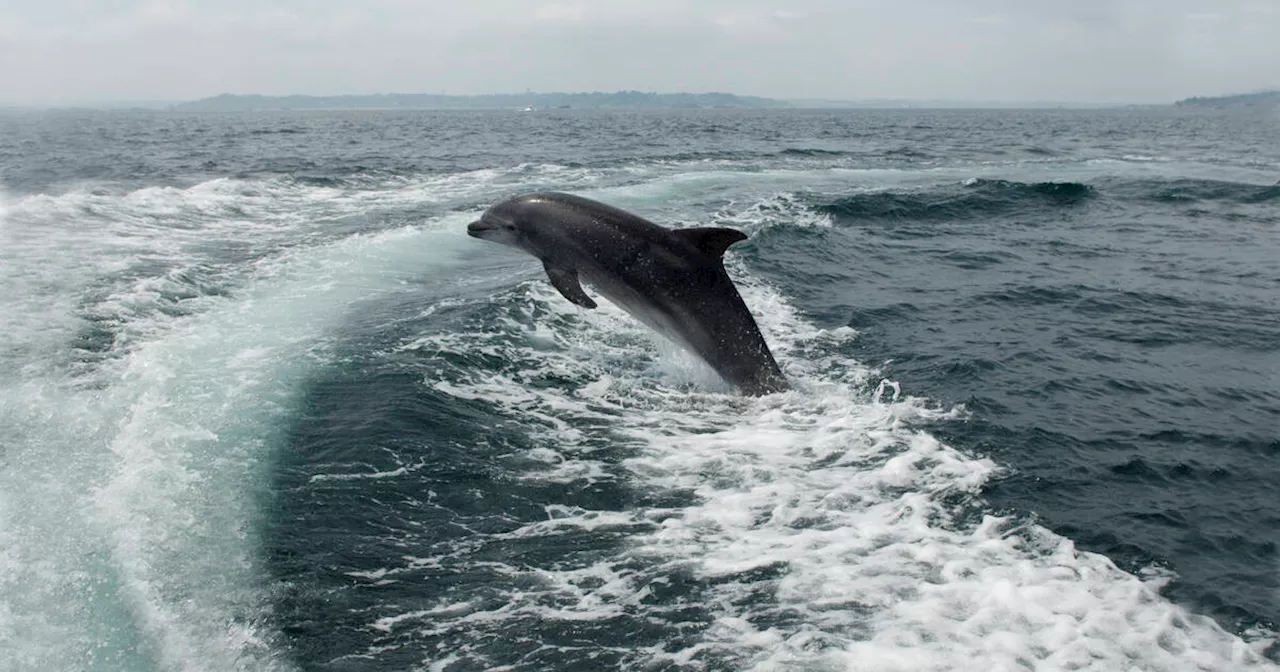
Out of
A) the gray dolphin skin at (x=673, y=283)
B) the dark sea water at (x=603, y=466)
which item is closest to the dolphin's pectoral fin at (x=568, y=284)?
the gray dolphin skin at (x=673, y=283)

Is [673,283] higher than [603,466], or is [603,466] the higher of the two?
[673,283]

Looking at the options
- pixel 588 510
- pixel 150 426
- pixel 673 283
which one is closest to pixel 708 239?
pixel 673 283

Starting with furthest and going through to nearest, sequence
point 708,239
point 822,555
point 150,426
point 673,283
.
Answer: point 673,283 < point 708,239 < point 150,426 < point 822,555

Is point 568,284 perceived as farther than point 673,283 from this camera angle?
Yes

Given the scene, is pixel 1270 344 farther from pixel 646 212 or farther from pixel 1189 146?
pixel 1189 146

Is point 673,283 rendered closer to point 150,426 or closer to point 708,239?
point 708,239

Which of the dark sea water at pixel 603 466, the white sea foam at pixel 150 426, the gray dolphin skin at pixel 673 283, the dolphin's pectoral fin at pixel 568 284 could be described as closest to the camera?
the white sea foam at pixel 150 426

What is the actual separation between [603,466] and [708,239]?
316 centimetres

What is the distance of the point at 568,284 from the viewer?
10023 mm

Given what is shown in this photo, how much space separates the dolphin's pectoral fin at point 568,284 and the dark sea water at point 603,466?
3.71 feet

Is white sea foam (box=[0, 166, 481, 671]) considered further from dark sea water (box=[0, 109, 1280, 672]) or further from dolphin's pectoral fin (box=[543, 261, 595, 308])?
dolphin's pectoral fin (box=[543, 261, 595, 308])

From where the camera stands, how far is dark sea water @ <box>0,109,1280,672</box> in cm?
540

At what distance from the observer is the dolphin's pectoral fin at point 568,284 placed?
31.9 feet

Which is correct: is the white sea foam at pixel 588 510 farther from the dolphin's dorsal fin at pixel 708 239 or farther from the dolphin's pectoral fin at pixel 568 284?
the dolphin's dorsal fin at pixel 708 239
